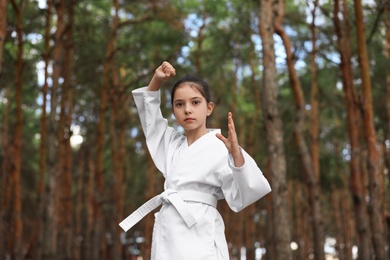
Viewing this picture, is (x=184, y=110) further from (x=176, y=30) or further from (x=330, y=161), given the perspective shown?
(x=330, y=161)

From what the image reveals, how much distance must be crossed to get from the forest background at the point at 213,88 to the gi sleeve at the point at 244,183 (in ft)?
14.4

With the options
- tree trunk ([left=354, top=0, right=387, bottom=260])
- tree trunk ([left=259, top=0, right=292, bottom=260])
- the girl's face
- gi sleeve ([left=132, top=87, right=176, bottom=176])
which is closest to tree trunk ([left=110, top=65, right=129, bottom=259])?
tree trunk ([left=354, top=0, right=387, bottom=260])

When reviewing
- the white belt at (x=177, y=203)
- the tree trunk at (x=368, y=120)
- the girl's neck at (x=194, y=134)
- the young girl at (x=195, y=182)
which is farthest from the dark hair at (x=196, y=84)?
the tree trunk at (x=368, y=120)

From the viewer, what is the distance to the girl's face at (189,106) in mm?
2902

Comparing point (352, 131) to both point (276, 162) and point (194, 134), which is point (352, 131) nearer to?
point (276, 162)

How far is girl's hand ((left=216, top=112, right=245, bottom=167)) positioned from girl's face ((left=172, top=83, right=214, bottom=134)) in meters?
0.32

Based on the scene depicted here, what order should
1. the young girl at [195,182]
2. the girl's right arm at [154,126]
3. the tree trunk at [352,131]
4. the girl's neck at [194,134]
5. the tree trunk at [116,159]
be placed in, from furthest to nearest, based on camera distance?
the tree trunk at [116,159]
the tree trunk at [352,131]
the girl's right arm at [154,126]
the girl's neck at [194,134]
the young girl at [195,182]

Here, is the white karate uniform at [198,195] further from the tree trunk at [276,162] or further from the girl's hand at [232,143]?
the tree trunk at [276,162]

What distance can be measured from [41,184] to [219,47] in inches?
274

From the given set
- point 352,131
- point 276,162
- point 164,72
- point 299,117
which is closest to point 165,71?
point 164,72

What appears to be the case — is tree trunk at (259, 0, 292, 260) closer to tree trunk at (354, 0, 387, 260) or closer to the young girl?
tree trunk at (354, 0, 387, 260)

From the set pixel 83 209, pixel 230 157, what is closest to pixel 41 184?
pixel 230 157

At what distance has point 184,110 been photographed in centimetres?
291

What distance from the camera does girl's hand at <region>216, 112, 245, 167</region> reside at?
102 inches
